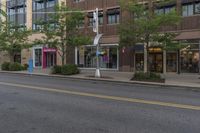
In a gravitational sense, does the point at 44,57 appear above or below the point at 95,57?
above

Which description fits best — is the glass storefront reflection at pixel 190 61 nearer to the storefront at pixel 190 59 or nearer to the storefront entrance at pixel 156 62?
the storefront at pixel 190 59

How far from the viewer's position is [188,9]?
31.9m

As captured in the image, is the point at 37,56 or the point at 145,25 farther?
the point at 37,56

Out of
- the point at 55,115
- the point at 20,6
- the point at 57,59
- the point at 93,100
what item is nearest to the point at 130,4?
the point at 93,100

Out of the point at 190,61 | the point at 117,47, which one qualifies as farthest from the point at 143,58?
the point at 117,47

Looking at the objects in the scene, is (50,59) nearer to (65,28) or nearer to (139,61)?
(65,28)

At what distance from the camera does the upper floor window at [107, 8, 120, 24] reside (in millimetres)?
37719

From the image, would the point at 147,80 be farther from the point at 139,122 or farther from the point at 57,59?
the point at 57,59

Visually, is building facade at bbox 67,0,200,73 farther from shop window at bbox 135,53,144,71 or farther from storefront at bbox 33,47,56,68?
storefront at bbox 33,47,56,68

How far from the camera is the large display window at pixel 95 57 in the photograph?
1506 inches

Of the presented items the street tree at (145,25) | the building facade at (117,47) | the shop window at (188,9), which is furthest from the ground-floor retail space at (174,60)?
the street tree at (145,25)

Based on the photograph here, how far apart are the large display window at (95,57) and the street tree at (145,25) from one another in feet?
35.9

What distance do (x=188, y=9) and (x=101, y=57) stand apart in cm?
1203

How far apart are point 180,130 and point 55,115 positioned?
352 centimetres
